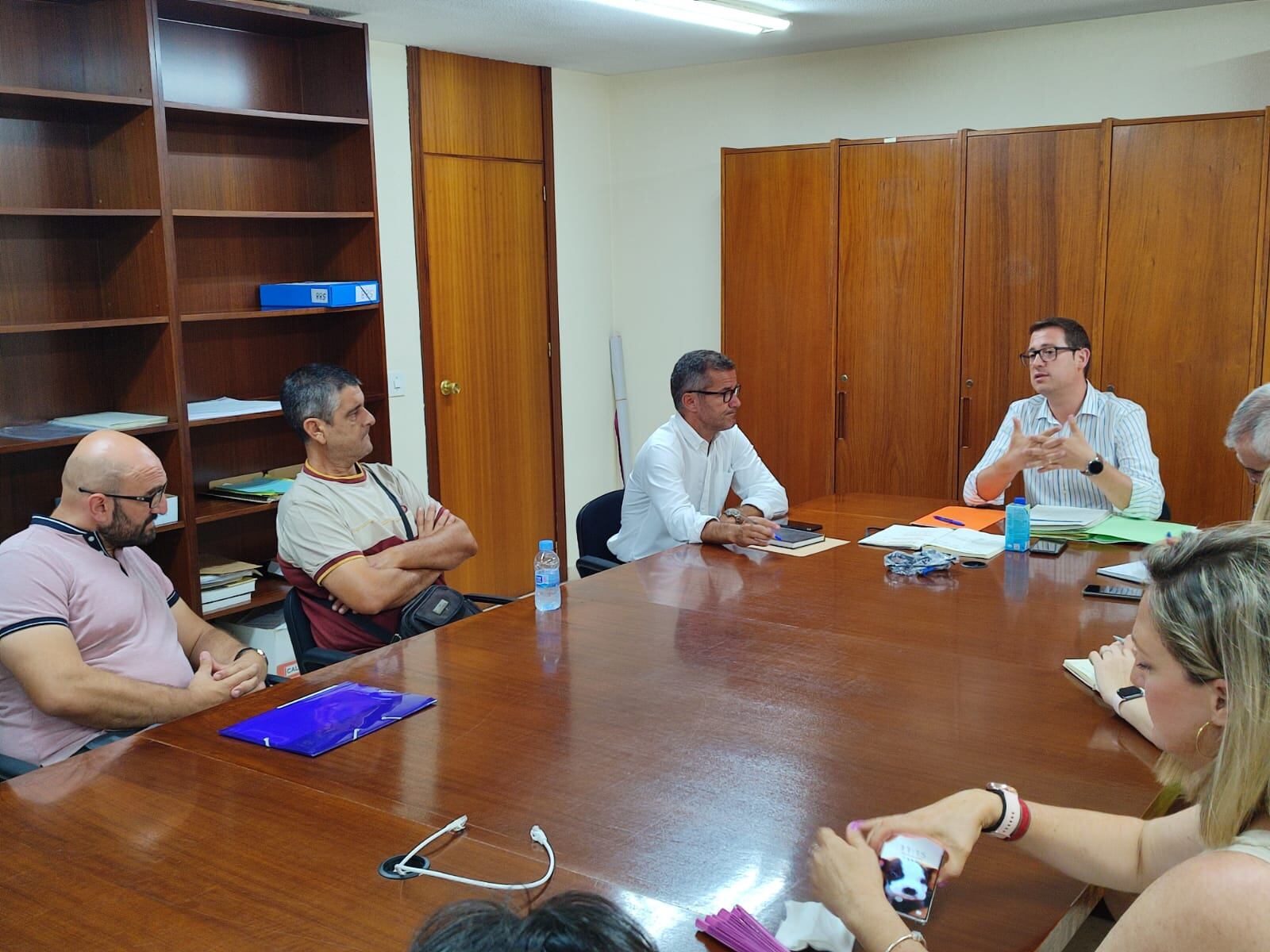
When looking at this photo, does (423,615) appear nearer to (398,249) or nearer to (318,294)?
(318,294)

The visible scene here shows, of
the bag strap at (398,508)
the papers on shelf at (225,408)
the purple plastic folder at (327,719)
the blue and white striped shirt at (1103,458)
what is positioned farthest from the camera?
the papers on shelf at (225,408)

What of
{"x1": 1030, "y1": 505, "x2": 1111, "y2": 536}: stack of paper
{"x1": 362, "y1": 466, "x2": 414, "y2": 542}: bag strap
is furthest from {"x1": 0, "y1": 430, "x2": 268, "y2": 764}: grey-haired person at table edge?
{"x1": 1030, "y1": 505, "x2": 1111, "y2": 536}: stack of paper

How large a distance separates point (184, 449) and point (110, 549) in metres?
1.41

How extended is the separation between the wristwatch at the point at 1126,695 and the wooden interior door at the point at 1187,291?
102 inches

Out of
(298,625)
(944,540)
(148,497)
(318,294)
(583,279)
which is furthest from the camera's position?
(583,279)

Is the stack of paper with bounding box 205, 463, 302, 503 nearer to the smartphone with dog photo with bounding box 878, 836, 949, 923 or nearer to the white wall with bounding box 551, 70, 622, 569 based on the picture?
the white wall with bounding box 551, 70, 622, 569

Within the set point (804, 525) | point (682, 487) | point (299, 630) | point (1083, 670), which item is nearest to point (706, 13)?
point (682, 487)

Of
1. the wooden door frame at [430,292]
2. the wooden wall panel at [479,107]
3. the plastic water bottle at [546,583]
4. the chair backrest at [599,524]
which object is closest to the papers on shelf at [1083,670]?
the plastic water bottle at [546,583]

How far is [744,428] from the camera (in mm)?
5652

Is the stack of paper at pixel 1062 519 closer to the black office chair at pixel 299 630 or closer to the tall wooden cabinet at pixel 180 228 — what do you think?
the black office chair at pixel 299 630

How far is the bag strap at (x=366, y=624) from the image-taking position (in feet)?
10.2

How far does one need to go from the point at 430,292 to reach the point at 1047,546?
318 centimetres

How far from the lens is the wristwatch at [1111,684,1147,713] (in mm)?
2123

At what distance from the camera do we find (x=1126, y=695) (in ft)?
7.01
